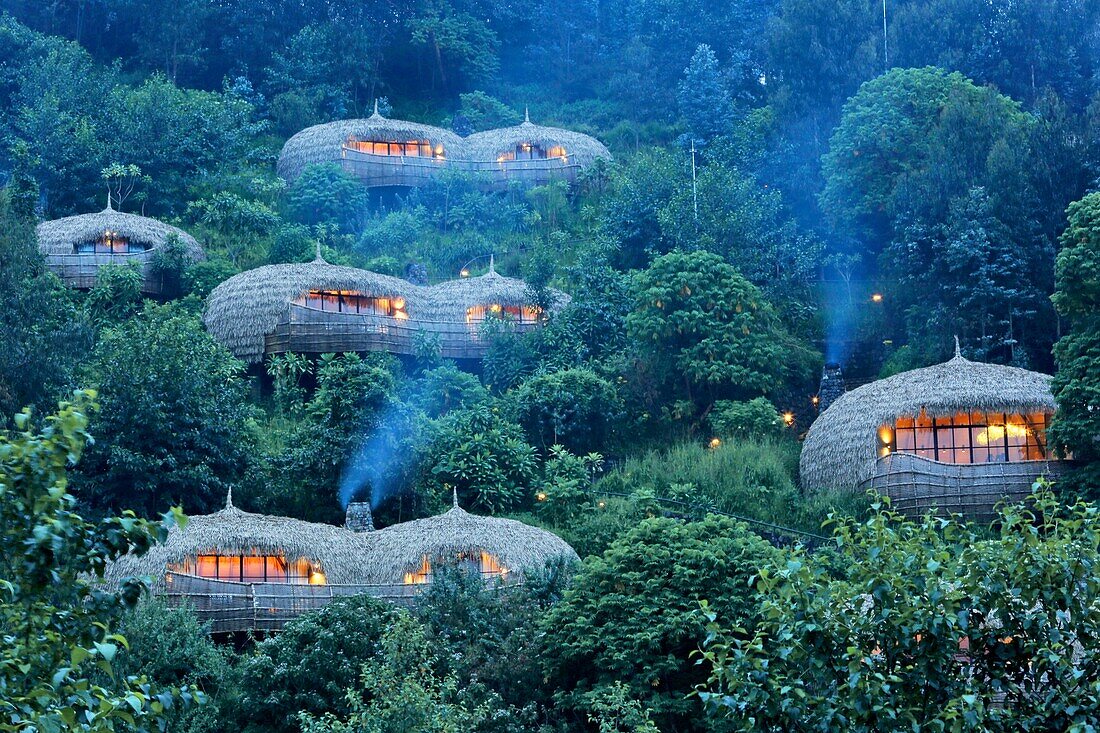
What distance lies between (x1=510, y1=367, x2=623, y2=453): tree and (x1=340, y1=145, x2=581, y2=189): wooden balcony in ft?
47.9

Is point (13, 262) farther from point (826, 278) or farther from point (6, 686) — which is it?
point (6, 686)

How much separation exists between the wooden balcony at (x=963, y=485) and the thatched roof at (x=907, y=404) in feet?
2.72

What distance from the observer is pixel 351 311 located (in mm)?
39031

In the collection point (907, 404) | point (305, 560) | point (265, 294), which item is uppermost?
point (265, 294)

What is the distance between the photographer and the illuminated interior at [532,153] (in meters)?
50.2

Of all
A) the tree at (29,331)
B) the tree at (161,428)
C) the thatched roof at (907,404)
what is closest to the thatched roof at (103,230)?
the tree at (29,331)

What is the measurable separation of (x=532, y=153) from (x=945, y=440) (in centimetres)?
2140

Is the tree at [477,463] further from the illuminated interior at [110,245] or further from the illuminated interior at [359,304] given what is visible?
the illuminated interior at [110,245]

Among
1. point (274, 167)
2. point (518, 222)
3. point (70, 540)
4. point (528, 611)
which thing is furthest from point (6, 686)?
point (274, 167)

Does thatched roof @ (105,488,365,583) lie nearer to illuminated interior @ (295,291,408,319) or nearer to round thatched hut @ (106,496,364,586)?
round thatched hut @ (106,496,364,586)

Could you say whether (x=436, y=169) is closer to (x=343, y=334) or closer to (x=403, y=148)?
(x=403, y=148)

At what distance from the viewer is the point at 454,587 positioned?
86.3 ft

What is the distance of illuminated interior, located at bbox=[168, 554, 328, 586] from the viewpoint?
28906 millimetres

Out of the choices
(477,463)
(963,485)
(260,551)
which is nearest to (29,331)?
(260,551)
